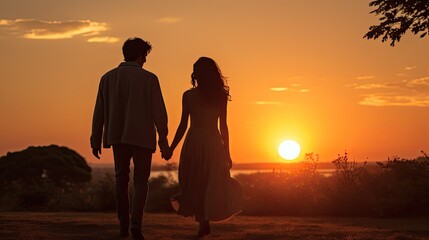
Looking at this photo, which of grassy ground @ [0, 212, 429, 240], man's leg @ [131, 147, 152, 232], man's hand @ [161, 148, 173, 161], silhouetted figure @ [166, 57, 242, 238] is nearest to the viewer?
man's leg @ [131, 147, 152, 232]

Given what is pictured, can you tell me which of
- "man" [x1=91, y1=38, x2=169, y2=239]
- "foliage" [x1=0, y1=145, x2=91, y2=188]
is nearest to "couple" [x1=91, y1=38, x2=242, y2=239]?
"man" [x1=91, y1=38, x2=169, y2=239]

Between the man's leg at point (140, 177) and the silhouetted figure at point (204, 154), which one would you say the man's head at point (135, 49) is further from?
the man's leg at point (140, 177)

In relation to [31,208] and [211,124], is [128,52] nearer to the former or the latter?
[211,124]

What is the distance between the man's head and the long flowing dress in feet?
3.02

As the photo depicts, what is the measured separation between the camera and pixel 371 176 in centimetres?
1641

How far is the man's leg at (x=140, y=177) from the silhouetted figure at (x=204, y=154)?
2.42ft

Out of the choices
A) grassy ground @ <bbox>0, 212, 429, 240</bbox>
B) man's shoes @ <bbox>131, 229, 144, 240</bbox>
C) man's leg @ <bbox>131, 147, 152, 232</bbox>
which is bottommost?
grassy ground @ <bbox>0, 212, 429, 240</bbox>

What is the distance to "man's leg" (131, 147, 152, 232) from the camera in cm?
873

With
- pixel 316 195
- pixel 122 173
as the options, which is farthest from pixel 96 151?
pixel 316 195

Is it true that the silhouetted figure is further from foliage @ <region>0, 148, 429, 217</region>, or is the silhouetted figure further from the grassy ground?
foliage @ <region>0, 148, 429, 217</region>

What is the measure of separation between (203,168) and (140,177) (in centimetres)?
121

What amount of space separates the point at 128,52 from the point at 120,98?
614 mm

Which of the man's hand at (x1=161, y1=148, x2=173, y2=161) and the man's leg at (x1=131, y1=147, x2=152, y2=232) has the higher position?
the man's hand at (x1=161, y1=148, x2=173, y2=161)

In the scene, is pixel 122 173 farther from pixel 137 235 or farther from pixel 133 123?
pixel 137 235
